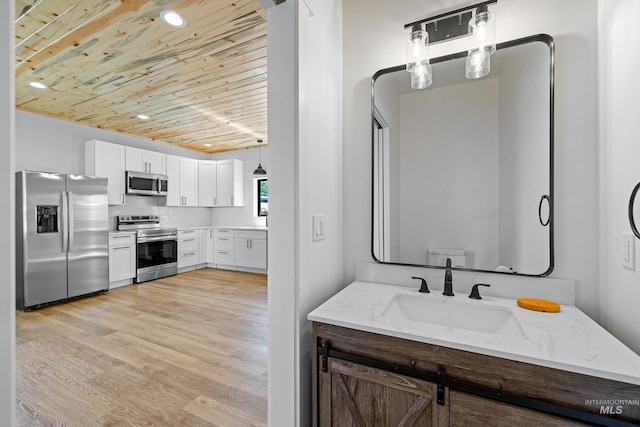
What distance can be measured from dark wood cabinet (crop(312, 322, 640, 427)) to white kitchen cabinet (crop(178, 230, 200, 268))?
16.9 ft

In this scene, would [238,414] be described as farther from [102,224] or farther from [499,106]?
[102,224]

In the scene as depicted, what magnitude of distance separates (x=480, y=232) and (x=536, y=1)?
1087 millimetres

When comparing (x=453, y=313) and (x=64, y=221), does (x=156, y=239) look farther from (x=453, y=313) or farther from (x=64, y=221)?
(x=453, y=313)

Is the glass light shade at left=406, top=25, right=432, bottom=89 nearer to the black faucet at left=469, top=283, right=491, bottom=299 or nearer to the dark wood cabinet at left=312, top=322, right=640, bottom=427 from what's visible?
the black faucet at left=469, top=283, right=491, bottom=299

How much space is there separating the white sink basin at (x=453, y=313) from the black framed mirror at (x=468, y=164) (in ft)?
0.75

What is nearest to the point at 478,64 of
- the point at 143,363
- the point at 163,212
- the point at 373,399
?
the point at 373,399

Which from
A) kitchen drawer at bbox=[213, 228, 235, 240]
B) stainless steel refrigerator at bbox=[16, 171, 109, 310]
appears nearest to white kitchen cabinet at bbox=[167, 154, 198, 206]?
kitchen drawer at bbox=[213, 228, 235, 240]

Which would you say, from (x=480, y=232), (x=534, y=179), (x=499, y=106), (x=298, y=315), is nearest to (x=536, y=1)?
(x=499, y=106)

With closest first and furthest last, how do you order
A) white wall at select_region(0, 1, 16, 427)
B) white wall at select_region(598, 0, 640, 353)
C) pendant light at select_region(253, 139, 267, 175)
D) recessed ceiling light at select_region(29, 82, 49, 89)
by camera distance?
white wall at select_region(0, 1, 16, 427)
white wall at select_region(598, 0, 640, 353)
recessed ceiling light at select_region(29, 82, 49, 89)
pendant light at select_region(253, 139, 267, 175)

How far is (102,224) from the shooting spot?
417 cm

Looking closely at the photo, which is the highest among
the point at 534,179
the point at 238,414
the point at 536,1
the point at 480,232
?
the point at 536,1

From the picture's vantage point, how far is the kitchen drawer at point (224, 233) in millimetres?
5848

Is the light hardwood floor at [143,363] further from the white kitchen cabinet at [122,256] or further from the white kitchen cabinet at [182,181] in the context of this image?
the white kitchen cabinet at [182,181]

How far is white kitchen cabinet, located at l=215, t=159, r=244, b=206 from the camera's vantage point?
20.1 ft
